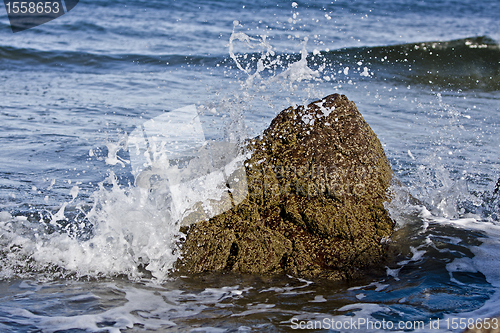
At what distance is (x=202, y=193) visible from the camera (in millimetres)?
2785

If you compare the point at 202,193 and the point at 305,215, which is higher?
the point at 202,193

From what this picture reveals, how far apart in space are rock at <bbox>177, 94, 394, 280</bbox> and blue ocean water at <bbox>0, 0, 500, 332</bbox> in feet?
0.36

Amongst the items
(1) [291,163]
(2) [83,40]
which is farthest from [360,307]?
(2) [83,40]

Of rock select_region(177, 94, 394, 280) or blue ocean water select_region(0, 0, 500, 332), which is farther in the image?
rock select_region(177, 94, 394, 280)

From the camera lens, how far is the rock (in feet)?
8.81

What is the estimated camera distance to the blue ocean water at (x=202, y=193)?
239cm

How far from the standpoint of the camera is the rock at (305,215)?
2.69 m

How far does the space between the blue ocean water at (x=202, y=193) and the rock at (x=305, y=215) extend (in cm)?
11

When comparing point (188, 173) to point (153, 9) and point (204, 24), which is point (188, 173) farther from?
point (153, 9)

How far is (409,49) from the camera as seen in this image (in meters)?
11.1

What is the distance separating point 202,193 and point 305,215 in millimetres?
675

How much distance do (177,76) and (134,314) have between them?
6.55m

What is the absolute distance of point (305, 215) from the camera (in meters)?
2.69

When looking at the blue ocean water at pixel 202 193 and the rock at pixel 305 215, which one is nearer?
the blue ocean water at pixel 202 193
